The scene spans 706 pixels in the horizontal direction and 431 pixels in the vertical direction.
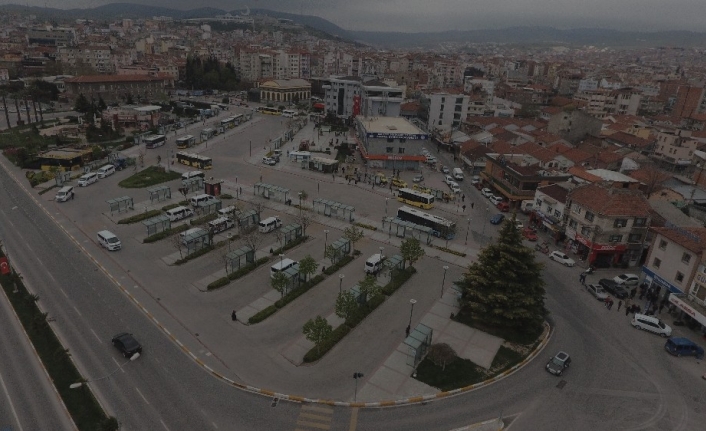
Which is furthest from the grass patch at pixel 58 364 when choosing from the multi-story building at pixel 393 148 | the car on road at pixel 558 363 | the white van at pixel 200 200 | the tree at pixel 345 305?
the multi-story building at pixel 393 148

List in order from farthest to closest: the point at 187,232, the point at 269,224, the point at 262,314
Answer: the point at 269,224 → the point at 187,232 → the point at 262,314

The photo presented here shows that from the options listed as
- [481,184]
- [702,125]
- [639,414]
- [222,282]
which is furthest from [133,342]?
[702,125]

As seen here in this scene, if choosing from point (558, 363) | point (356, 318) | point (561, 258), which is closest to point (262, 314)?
point (356, 318)

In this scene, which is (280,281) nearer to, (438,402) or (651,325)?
(438,402)

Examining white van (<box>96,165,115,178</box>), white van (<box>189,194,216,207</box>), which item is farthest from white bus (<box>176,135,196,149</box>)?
white van (<box>189,194,216,207</box>)

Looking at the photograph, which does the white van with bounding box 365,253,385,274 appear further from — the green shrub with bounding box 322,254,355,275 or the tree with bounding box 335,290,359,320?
the tree with bounding box 335,290,359,320

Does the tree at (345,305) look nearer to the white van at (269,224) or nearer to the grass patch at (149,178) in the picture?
the white van at (269,224)
